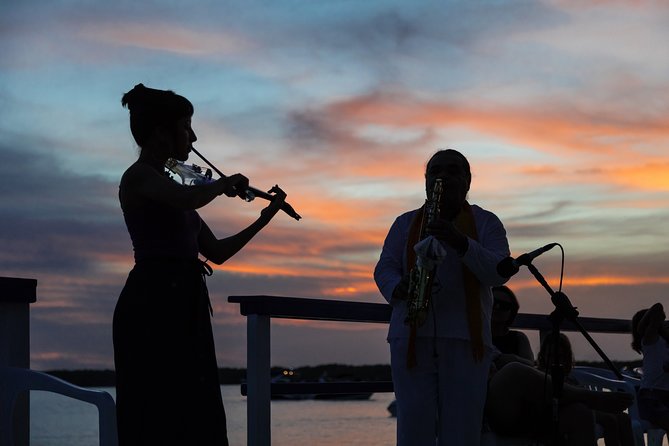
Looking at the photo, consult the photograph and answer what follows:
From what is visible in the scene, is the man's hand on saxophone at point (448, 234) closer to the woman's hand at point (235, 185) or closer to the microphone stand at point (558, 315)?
the microphone stand at point (558, 315)

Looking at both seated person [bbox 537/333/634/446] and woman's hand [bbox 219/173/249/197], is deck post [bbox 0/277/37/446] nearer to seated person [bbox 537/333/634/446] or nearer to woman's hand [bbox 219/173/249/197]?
woman's hand [bbox 219/173/249/197]

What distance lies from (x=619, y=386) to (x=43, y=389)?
13.9 ft

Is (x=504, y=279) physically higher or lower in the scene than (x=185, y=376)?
higher

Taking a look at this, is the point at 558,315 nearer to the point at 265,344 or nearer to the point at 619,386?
the point at 265,344

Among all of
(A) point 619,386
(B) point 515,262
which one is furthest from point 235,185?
(A) point 619,386

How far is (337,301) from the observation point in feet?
17.2

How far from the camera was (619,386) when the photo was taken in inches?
256

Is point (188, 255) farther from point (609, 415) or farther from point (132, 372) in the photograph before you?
point (609, 415)

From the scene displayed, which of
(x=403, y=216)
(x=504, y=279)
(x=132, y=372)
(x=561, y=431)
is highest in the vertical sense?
(x=403, y=216)

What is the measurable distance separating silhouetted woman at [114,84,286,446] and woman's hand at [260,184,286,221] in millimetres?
178

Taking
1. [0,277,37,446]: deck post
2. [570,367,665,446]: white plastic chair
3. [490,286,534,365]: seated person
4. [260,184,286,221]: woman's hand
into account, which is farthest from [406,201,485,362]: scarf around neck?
[570,367,665,446]: white plastic chair

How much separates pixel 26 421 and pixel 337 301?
2112 millimetres

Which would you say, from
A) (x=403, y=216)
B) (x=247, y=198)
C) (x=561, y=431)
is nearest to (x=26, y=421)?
(x=247, y=198)

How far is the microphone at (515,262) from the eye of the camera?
12.4ft
